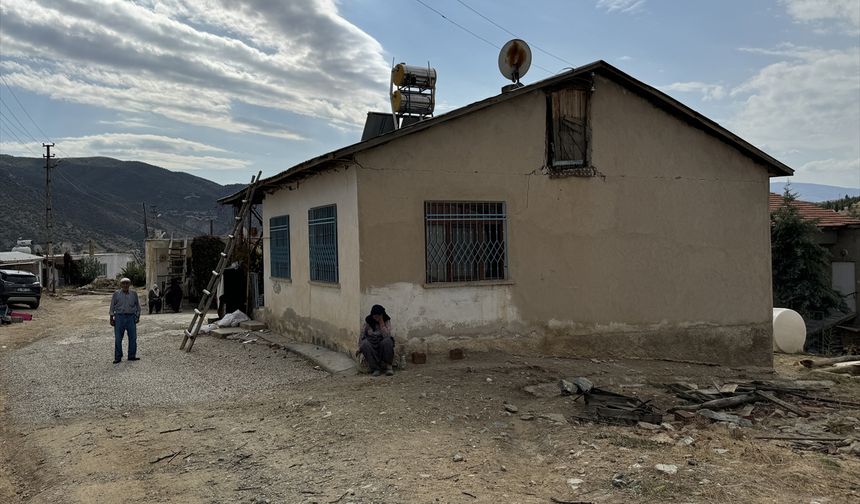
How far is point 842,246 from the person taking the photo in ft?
65.6

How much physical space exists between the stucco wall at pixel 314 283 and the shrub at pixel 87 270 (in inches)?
1216

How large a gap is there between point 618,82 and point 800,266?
11.0 meters

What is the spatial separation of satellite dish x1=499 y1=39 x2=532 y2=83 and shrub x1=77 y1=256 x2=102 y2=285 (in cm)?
3680

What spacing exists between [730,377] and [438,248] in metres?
4.91

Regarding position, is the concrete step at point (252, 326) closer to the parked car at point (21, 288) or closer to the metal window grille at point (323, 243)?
the metal window grille at point (323, 243)

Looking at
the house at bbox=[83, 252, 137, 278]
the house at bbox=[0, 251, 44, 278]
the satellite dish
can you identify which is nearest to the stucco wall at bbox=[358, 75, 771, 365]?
the satellite dish

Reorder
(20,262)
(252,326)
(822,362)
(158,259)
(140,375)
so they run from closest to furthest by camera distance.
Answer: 1. (140,375)
2. (822,362)
3. (252,326)
4. (158,259)
5. (20,262)

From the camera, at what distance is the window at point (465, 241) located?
9.00 meters

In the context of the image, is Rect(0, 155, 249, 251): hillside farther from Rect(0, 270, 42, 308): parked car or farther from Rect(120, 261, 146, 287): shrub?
Rect(0, 270, 42, 308): parked car

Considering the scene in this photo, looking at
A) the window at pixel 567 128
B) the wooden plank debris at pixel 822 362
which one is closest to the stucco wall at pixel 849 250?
the wooden plank debris at pixel 822 362

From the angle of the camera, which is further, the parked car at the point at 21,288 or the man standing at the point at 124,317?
the parked car at the point at 21,288

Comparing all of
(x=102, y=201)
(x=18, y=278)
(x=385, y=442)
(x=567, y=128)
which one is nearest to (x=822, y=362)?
(x=567, y=128)

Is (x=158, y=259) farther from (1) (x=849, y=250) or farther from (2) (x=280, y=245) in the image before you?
(1) (x=849, y=250)

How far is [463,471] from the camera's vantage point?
4953 millimetres
